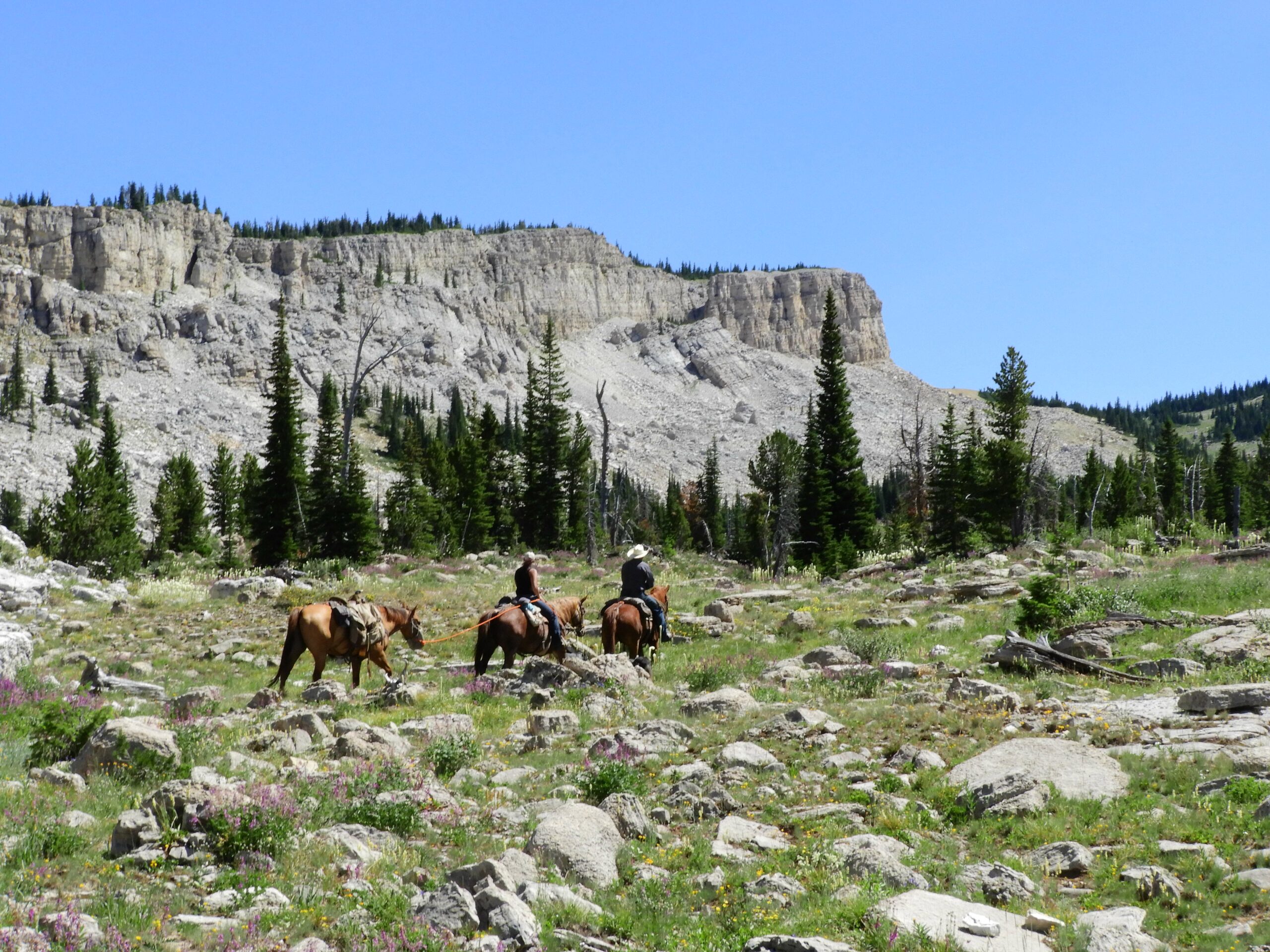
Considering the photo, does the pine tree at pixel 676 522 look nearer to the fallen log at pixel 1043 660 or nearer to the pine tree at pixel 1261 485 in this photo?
the pine tree at pixel 1261 485

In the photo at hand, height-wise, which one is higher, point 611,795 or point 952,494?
point 952,494

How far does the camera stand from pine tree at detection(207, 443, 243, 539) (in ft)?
296

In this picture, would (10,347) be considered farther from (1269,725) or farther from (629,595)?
(1269,725)

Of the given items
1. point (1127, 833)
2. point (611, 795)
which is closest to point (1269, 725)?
point (1127, 833)

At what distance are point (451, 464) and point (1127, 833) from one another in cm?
7525

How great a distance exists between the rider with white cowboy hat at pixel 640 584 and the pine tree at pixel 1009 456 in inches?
1324

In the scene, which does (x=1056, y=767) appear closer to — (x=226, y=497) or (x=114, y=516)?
(x=114, y=516)

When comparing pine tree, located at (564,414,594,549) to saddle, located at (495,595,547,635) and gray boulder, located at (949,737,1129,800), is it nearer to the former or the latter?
saddle, located at (495,595,547,635)

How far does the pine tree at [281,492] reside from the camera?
56188mm

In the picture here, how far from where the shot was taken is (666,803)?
9.84m

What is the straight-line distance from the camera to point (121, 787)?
8.70m

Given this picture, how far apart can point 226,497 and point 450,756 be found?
8759cm

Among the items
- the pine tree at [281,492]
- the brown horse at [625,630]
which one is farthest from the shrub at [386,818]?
the pine tree at [281,492]

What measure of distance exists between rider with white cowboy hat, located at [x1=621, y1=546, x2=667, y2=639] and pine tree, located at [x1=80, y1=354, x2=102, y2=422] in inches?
5798
